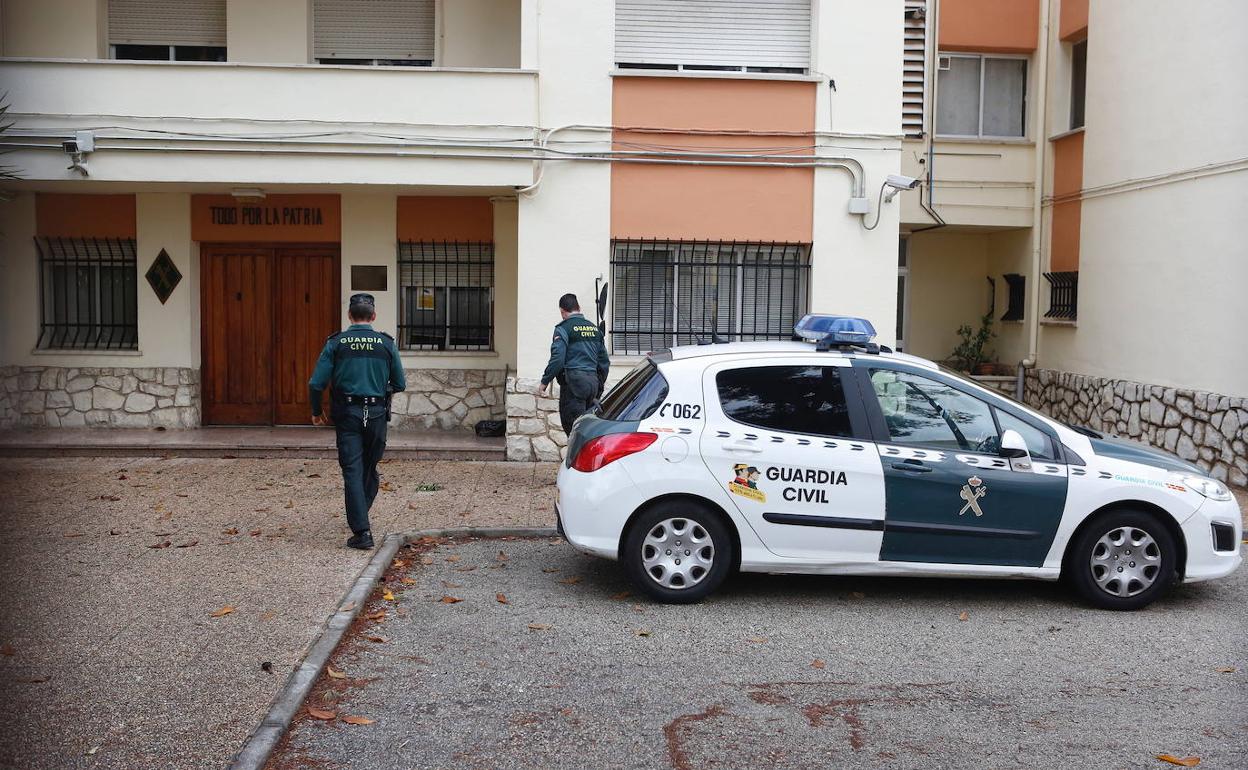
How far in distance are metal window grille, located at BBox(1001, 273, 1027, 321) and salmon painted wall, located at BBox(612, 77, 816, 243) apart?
5187 mm

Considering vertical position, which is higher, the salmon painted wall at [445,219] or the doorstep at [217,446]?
the salmon painted wall at [445,219]

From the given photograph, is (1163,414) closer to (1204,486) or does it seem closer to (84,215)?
(1204,486)

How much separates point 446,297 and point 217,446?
326cm

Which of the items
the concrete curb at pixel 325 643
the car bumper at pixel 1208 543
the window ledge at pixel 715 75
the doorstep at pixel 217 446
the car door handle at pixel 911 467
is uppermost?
the window ledge at pixel 715 75

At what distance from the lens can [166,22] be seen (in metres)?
13.4

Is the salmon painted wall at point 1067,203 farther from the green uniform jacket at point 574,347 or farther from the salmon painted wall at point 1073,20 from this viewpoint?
the green uniform jacket at point 574,347

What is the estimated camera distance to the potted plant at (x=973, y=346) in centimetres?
1697

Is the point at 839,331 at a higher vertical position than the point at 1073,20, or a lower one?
lower

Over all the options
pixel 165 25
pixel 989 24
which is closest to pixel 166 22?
pixel 165 25

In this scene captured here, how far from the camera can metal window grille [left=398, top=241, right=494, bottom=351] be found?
13.9 metres

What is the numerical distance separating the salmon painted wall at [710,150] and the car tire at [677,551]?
6320 millimetres

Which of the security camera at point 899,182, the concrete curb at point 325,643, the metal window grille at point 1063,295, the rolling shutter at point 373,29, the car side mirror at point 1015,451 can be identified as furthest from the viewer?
the metal window grille at point 1063,295

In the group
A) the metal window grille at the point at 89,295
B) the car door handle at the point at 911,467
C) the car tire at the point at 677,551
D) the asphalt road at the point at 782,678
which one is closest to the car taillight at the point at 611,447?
the car tire at the point at 677,551

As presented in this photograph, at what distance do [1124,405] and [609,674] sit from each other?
10.2 meters
